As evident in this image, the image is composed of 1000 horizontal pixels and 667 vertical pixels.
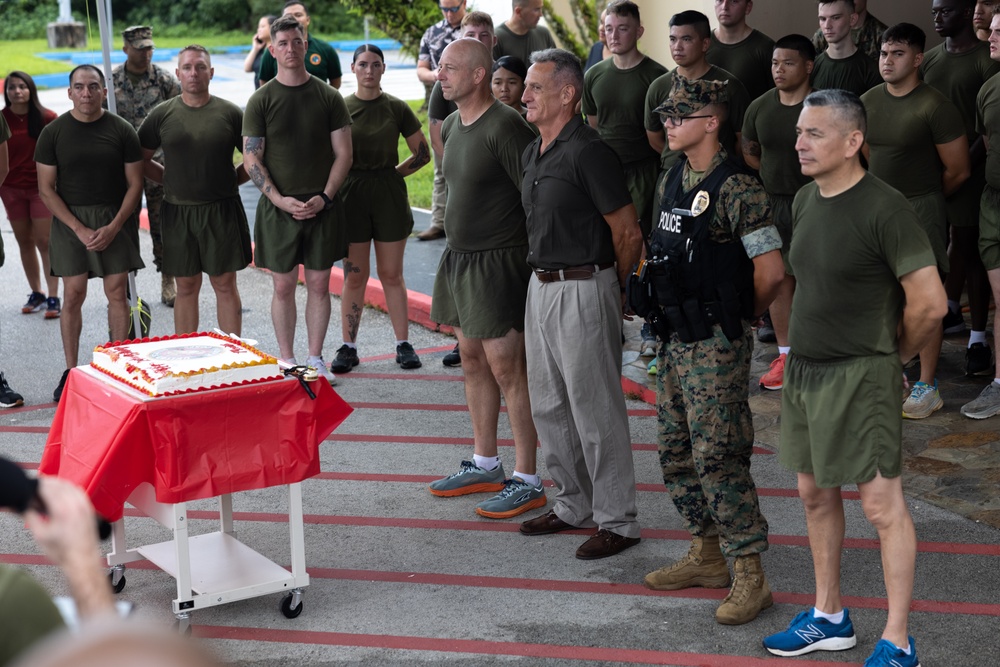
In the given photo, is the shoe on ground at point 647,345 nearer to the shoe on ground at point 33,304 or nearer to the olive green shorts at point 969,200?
the olive green shorts at point 969,200

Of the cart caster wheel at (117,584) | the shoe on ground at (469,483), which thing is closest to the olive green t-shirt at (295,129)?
the shoe on ground at (469,483)

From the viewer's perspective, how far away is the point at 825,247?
398 centimetres

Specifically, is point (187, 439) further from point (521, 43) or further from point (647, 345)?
point (521, 43)

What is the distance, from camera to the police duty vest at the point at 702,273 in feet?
14.6

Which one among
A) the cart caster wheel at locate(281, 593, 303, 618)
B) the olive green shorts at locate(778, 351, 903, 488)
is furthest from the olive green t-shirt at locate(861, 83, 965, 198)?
the cart caster wheel at locate(281, 593, 303, 618)

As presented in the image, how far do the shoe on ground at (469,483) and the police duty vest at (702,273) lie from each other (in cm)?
180

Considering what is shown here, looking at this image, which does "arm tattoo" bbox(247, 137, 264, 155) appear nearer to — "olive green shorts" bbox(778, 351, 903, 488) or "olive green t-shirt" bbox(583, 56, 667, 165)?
"olive green t-shirt" bbox(583, 56, 667, 165)

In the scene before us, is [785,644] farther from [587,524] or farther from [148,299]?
[148,299]

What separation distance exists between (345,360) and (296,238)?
0.94 meters

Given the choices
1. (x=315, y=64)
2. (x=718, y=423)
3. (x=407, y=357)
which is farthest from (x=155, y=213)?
(x=718, y=423)

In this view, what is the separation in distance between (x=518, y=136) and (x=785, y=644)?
2.48 meters

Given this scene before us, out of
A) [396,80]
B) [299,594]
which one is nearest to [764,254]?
[299,594]

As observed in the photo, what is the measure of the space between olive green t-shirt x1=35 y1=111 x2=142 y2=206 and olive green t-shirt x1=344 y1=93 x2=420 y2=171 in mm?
1440

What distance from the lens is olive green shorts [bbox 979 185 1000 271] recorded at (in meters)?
6.64
